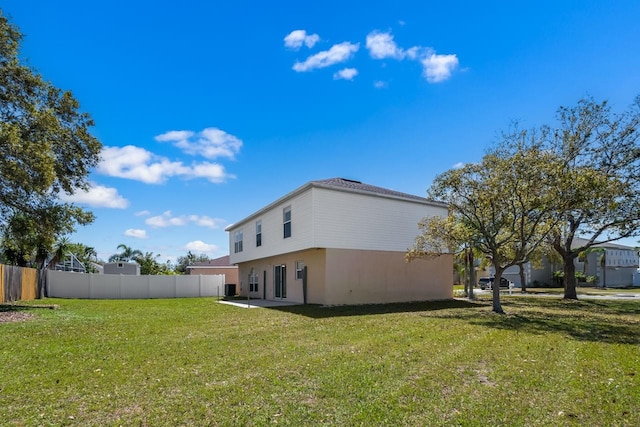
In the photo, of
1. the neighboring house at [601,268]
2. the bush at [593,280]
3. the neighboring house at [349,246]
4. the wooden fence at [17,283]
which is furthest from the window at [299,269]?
the bush at [593,280]

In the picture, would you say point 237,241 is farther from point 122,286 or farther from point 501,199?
point 501,199

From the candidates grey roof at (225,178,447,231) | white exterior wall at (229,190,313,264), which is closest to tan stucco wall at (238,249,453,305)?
white exterior wall at (229,190,313,264)

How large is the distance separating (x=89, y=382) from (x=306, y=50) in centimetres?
1133

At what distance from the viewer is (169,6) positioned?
11664mm

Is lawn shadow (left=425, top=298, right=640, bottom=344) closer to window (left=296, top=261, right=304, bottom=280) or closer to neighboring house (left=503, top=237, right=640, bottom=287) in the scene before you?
window (left=296, top=261, right=304, bottom=280)

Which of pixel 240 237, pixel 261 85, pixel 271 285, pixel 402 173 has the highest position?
pixel 261 85

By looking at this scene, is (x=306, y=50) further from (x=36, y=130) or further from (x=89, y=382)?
(x=89, y=382)

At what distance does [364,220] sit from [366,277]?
259cm

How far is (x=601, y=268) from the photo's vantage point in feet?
141

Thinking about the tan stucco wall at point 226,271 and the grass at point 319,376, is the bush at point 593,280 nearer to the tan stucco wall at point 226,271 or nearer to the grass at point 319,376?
the tan stucco wall at point 226,271

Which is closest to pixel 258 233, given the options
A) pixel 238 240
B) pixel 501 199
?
pixel 238 240

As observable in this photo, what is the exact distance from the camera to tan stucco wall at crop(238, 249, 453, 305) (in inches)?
673

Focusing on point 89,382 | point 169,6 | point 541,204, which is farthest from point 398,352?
point 169,6

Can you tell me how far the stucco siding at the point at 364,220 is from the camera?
54.1ft
